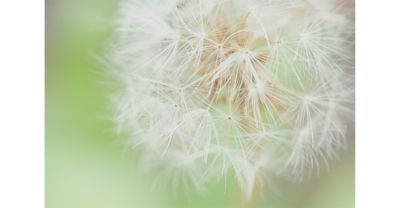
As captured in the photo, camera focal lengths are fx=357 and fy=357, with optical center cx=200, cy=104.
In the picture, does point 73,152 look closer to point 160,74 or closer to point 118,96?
point 118,96
